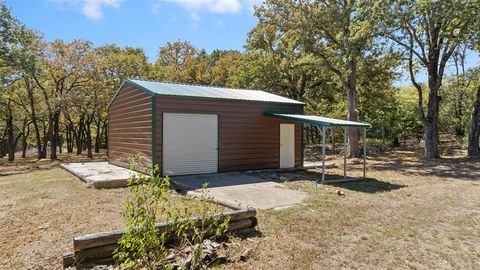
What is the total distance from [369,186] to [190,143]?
5.44 m

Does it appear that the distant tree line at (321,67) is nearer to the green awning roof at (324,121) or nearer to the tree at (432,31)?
the tree at (432,31)

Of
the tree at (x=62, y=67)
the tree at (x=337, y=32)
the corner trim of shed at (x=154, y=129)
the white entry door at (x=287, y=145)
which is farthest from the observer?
the tree at (x=62, y=67)

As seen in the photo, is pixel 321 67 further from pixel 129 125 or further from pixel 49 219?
pixel 49 219

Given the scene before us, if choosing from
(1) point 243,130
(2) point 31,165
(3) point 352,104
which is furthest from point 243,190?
(2) point 31,165

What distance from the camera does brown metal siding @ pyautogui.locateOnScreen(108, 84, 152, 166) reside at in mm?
9430

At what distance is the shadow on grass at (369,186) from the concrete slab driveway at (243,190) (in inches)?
69.2

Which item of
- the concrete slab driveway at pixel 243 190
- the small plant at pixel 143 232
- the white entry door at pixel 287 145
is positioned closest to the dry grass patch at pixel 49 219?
the concrete slab driveway at pixel 243 190

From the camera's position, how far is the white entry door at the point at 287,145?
11.9m

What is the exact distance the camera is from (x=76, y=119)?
Answer: 29547mm

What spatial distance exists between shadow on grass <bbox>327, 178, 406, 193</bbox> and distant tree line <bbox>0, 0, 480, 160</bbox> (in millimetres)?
6828

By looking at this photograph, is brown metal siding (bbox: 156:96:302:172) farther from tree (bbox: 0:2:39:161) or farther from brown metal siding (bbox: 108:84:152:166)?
tree (bbox: 0:2:39:161)

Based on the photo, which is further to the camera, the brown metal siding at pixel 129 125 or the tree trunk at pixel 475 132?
the tree trunk at pixel 475 132

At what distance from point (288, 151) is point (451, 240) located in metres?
7.53

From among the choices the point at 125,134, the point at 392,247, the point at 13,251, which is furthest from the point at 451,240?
the point at 125,134
